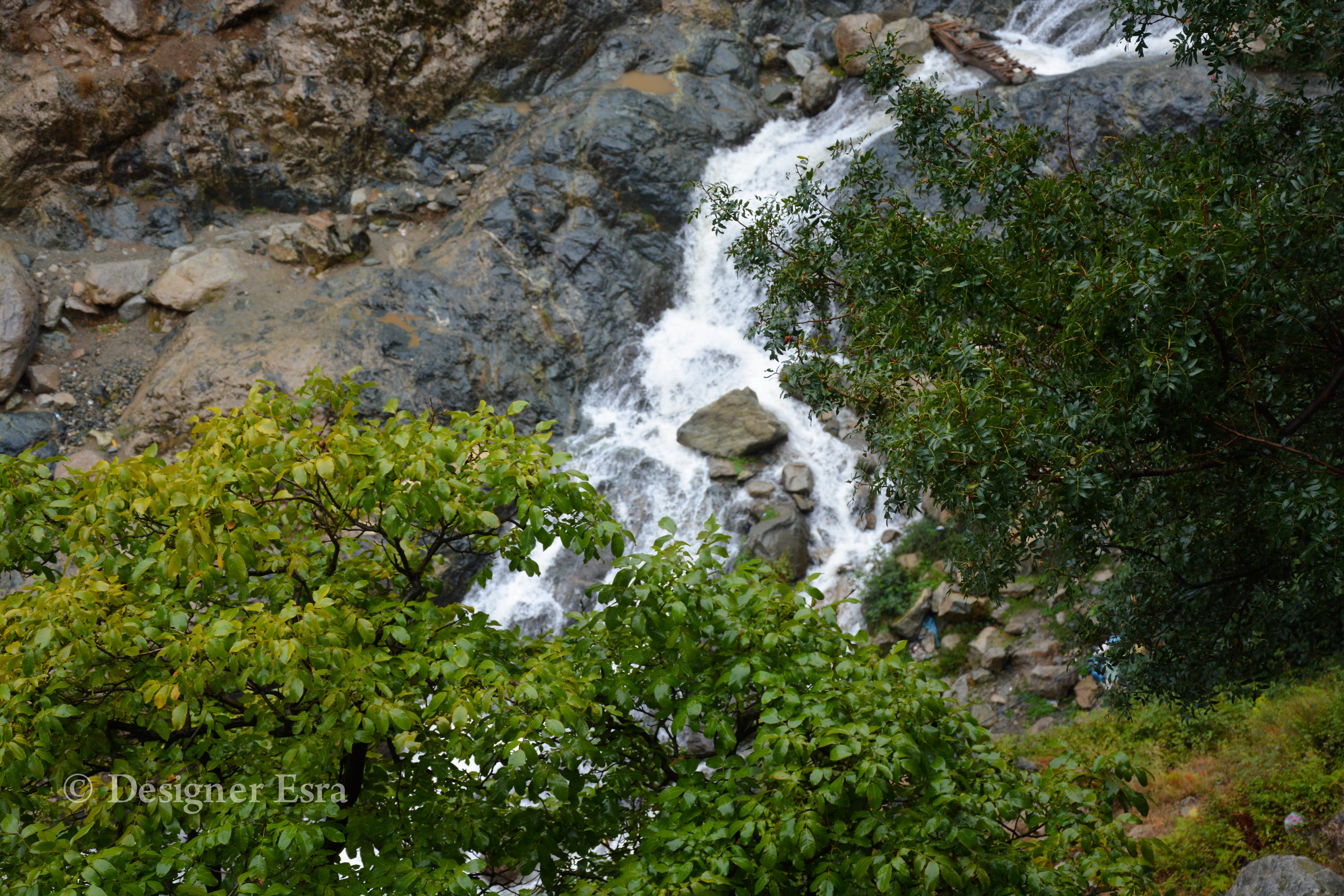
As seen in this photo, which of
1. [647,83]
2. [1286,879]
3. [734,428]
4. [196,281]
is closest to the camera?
[1286,879]

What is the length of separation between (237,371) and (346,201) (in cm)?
586

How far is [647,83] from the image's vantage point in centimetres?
2033

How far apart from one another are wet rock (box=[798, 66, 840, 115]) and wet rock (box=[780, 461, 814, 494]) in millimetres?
10138

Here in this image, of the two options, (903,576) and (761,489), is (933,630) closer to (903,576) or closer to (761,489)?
(903,576)

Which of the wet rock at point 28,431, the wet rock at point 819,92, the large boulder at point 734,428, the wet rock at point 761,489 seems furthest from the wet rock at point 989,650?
the wet rock at point 28,431

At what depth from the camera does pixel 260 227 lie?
18.5 metres

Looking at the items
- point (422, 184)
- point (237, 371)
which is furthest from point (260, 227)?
point (237, 371)

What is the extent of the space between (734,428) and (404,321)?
22.8 ft

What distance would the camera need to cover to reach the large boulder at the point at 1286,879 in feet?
17.5

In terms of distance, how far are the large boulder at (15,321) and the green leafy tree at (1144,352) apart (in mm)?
15118

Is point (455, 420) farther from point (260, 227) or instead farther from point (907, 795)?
point (260, 227)

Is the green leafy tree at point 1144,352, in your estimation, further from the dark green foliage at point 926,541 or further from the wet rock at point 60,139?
the wet rock at point 60,139

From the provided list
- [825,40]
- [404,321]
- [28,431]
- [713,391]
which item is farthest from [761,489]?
[825,40]

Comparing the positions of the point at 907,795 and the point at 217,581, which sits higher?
the point at 217,581
